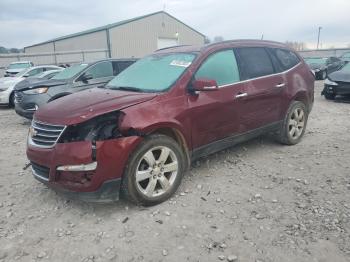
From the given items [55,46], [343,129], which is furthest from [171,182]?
[55,46]

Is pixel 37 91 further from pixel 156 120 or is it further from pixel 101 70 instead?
pixel 156 120

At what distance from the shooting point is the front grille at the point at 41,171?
3646 mm

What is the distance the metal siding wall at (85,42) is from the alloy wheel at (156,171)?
3008 cm

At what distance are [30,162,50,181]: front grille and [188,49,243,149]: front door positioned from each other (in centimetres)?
171

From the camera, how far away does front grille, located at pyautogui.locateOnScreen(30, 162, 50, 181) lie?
365 centimetres

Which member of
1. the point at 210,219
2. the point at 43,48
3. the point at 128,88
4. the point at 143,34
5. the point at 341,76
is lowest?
the point at 210,219

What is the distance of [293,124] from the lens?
5.86 m

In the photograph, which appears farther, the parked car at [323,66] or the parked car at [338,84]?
the parked car at [323,66]

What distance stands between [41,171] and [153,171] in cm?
120

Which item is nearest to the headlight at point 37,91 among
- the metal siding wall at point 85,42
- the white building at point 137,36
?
the white building at point 137,36

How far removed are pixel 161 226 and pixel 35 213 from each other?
1.46 m

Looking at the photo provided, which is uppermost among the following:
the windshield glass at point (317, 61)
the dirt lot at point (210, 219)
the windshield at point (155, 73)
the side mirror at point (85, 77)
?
the windshield at point (155, 73)

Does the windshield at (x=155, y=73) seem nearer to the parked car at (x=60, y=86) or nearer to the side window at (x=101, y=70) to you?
the parked car at (x=60, y=86)

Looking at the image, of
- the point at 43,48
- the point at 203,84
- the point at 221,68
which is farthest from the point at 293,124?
the point at 43,48
